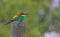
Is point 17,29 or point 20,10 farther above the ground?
point 20,10

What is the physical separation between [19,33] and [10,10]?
1.75 meters

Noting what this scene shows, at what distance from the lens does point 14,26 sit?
1.29 m

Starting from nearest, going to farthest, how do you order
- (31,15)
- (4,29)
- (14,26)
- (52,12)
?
(14,26) < (4,29) < (31,15) < (52,12)

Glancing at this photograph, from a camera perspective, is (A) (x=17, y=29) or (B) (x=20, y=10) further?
(B) (x=20, y=10)

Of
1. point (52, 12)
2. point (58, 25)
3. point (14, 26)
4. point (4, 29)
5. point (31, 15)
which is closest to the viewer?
point (14, 26)

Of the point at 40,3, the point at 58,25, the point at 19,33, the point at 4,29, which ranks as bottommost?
the point at 19,33

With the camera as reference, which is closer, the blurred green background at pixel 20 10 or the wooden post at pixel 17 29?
the wooden post at pixel 17 29

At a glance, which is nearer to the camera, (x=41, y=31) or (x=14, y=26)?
(x=14, y=26)

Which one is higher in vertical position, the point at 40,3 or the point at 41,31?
the point at 40,3

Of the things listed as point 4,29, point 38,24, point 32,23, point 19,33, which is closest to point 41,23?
point 38,24

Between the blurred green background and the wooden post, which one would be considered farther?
the blurred green background

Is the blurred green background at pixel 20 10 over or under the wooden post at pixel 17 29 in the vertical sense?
over

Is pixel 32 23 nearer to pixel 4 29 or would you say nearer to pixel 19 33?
pixel 4 29

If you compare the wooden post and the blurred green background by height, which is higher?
the blurred green background
